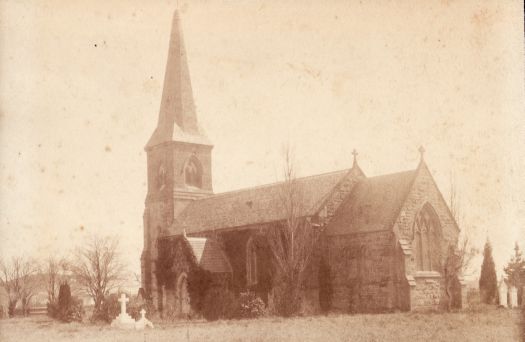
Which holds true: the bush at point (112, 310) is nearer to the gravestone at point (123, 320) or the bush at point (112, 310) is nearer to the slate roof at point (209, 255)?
the gravestone at point (123, 320)

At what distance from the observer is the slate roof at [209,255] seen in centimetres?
4034

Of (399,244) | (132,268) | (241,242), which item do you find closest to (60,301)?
(241,242)

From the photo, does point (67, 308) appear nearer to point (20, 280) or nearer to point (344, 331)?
point (20, 280)

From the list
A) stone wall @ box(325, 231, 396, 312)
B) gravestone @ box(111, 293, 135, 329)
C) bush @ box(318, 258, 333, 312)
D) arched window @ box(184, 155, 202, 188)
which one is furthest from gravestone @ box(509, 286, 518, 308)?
arched window @ box(184, 155, 202, 188)

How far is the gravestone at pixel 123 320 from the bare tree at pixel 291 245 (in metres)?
7.65

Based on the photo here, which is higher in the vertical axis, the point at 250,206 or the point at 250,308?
the point at 250,206

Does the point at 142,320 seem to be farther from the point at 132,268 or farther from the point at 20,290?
the point at 132,268

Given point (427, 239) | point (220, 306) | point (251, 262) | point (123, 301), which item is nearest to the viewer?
point (123, 301)

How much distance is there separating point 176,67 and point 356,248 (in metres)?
22.2

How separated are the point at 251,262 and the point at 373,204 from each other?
904cm

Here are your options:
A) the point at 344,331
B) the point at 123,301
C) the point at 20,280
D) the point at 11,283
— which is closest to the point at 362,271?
the point at 344,331

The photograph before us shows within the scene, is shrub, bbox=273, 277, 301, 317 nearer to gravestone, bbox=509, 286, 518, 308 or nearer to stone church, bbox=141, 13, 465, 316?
stone church, bbox=141, 13, 465, 316

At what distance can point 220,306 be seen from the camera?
34750mm

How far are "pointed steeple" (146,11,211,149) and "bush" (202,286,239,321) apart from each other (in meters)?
16.4
